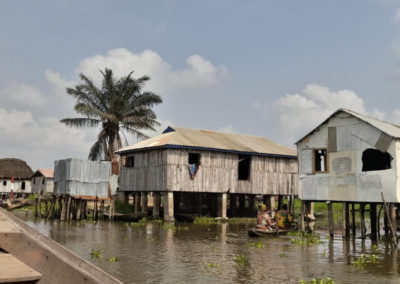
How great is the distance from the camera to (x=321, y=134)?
75.0 feet

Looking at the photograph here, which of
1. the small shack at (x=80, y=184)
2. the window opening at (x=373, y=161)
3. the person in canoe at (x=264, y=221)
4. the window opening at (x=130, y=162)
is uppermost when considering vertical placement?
the window opening at (x=130, y=162)

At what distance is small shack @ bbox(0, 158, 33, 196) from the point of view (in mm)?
63438

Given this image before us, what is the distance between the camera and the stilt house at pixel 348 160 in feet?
65.0

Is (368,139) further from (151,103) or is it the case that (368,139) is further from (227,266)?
(151,103)

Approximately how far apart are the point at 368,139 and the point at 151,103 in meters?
29.5

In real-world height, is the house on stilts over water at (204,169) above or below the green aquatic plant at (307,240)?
above

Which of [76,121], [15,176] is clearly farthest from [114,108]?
[15,176]

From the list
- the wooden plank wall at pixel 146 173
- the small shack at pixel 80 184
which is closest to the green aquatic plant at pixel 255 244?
the wooden plank wall at pixel 146 173

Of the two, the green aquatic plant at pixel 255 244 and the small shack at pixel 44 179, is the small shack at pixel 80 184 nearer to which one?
the green aquatic plant at pixel 255 244

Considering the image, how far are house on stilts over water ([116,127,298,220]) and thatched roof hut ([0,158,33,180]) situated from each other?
33384 millimetres

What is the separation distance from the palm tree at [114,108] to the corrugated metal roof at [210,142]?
7.85 metres

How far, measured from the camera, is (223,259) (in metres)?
15.1

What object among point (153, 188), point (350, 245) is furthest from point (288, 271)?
point (153, 188)

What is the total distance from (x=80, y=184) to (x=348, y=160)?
2238 cm
